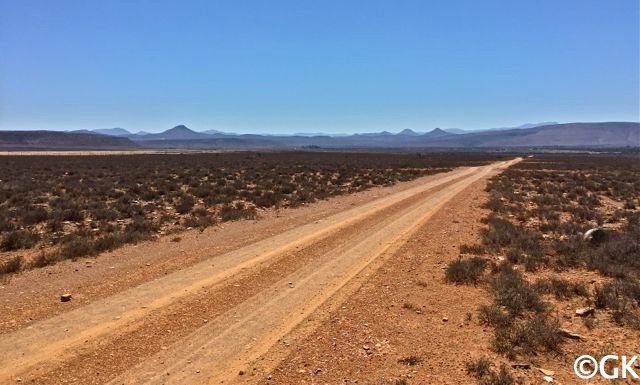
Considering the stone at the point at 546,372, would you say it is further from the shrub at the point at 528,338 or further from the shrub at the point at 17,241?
the shrub at the point at 17,241

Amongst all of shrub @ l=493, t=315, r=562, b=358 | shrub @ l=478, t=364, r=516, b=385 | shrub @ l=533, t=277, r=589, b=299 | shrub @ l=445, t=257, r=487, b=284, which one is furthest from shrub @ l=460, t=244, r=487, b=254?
shrub @ l=478, t=364, r=516, b=385

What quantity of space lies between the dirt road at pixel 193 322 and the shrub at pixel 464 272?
1766 millimetres

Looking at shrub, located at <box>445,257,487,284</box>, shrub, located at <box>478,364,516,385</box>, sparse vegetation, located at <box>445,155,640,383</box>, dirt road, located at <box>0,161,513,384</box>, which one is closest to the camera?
shrub, located at <box>478,364,516,385</box>

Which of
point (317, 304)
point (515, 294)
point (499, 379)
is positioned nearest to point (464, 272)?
point (515, 294)

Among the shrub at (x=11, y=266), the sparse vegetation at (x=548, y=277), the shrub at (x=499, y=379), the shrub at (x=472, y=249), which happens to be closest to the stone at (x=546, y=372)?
the sparse vegetation at (x=548, y=277)

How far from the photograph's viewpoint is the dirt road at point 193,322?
561cm

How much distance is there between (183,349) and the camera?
20.3 ft

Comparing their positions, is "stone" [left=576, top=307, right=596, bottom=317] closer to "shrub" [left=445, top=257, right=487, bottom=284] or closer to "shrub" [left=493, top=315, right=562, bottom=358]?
"shrub" [left=493, top=315, right=562, bottom=358]

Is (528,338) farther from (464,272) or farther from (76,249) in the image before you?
(76,249)

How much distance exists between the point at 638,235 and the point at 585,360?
9.71 metres

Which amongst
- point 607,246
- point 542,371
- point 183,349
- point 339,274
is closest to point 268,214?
point 339,274

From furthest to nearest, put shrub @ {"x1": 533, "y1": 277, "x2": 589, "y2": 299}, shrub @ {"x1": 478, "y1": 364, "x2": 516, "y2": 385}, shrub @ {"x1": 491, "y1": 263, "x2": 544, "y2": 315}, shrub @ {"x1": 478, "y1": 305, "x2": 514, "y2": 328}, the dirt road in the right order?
shrub @ {"x1": 533, "y1": 277, "x2": 589, "y2": 299} < shrub @ {"x1": 491, "y1": 263, "x2": 544, "y2": 315} < shrub @ {"x1": 478, "y1": 305, "x2": 514, "y2": 328} < the dirt road < shrub @ {"x1": 478, "y1": 364, "x2": 516, "y2": 385}

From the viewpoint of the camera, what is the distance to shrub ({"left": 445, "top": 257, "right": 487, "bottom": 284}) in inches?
386

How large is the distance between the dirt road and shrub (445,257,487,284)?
1.77 m
